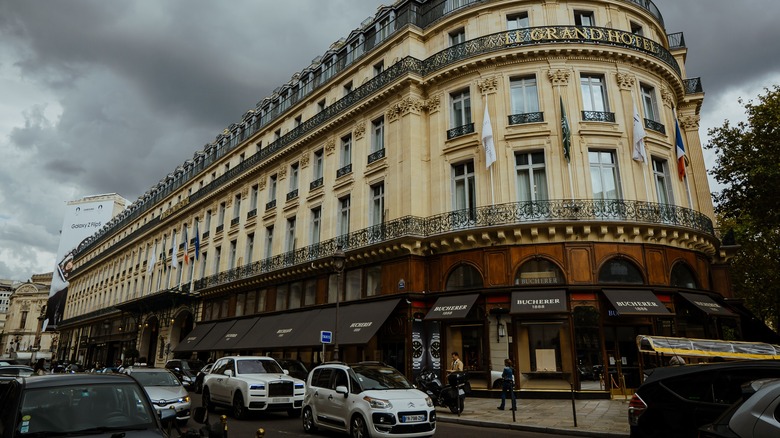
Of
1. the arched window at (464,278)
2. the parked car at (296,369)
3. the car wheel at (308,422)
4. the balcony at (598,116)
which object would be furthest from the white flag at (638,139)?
the parked car at (296,369)

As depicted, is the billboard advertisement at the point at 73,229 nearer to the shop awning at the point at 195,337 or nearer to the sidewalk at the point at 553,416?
the shop awning at the point at 195,337

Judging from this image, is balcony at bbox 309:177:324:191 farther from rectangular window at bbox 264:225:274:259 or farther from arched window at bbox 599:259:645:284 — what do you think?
arched window at bbox 599:259:645:284

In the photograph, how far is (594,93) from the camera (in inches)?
832

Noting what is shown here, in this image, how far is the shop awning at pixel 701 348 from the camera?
1228 cm

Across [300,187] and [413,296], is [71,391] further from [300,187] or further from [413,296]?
[300,187]

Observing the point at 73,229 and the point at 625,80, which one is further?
the point at 73,229

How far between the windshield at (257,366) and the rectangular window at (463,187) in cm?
1017

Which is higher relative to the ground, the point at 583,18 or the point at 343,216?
the point at 583,18

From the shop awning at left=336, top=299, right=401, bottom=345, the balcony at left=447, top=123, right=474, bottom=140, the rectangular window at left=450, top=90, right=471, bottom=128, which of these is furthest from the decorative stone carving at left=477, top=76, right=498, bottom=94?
the shop awning at left=336, top=299, right=401, bottom=345

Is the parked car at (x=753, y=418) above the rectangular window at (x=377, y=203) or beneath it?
beneath

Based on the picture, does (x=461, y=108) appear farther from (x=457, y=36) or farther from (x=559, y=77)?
(x=559, y=77)

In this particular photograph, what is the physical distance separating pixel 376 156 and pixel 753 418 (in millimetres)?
21318

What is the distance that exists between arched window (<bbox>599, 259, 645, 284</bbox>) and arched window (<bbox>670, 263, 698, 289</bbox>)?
1.80 m

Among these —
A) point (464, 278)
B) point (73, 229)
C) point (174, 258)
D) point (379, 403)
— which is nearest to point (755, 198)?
point (464, 278)
